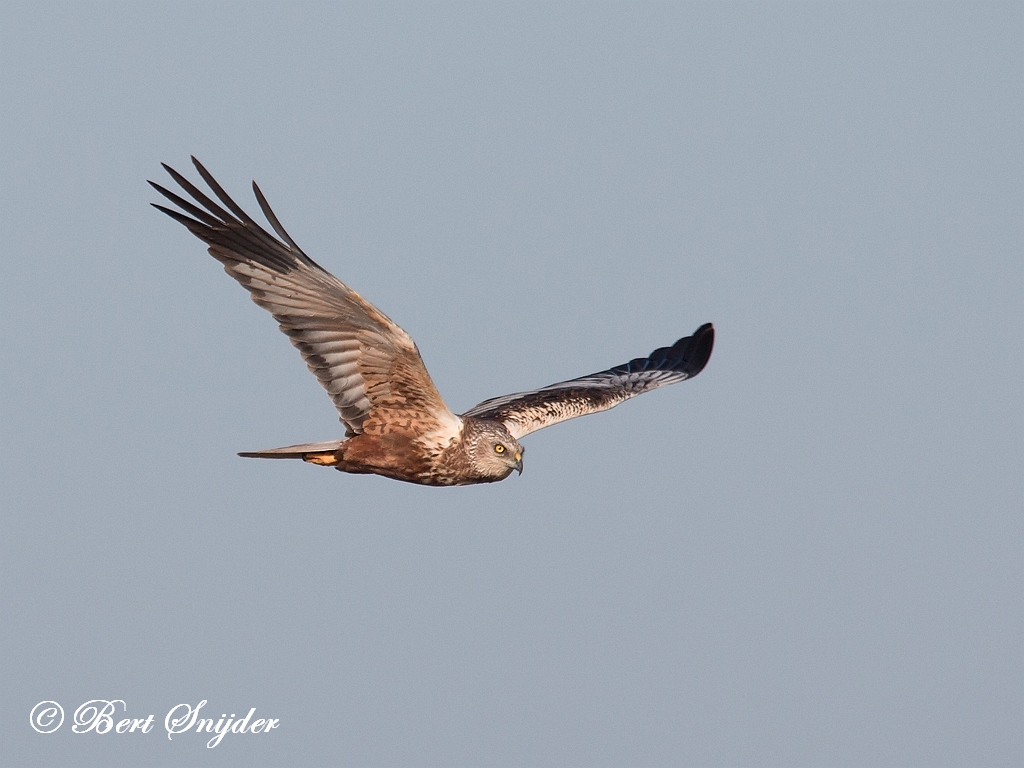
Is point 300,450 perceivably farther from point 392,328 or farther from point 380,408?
point 392,328

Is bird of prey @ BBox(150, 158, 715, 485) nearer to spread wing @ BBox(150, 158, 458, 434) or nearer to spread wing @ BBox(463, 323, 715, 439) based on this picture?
spread wing @ BBox(150, 158, 458, 434)

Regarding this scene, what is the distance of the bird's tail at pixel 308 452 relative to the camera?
37.4ft

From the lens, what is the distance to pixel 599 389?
49.3 ft

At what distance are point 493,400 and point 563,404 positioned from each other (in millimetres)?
1093

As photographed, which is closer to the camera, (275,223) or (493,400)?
(275,223)

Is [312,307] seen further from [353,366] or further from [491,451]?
[491,451]

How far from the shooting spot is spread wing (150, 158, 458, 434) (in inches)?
420

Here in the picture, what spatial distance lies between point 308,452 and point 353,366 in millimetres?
887

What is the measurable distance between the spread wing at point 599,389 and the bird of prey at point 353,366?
47.1 inches

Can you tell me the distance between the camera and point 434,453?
11.5 meters

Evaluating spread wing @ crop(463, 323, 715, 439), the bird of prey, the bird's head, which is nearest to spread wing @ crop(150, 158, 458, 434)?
the bird of prey

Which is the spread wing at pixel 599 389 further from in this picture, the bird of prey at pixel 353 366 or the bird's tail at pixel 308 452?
the bird's tail at pixel 308 452

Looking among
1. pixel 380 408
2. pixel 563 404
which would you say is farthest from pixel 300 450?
pixel 563 404

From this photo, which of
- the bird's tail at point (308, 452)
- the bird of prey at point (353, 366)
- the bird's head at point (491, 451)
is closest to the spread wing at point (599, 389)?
the bird of prey at point (353, 366)
